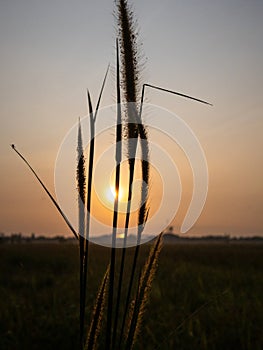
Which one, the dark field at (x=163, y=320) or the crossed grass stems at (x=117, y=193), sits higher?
the crossed grass stems at (x=117, y=193)

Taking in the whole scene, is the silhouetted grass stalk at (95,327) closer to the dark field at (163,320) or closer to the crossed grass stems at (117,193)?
the crossed grass stems at (117,193)

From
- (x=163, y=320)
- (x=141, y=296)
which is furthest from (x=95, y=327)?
(x=163, y=320)

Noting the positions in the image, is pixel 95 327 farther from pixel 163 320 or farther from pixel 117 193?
pixel 163 320

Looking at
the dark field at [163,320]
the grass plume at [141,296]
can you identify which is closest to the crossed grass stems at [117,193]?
the grass plume at [141,296]

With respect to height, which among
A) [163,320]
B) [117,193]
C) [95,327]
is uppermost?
[117,193]

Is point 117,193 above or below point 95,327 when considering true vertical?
above

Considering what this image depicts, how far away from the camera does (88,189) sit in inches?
34.8

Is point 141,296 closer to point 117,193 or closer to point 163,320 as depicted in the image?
point 117,193

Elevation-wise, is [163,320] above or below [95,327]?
below

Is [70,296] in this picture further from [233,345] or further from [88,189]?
[88,189]

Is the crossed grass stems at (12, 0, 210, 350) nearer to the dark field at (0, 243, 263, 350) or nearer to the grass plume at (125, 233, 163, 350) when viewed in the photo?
the grass plume at (125, 233, 163, 350)

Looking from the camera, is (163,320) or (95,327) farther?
(163,320)

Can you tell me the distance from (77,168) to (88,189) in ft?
0.21

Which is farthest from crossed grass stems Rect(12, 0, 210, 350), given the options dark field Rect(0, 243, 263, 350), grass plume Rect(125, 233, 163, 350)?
dark field Rect(0, 243, 263, 350)
